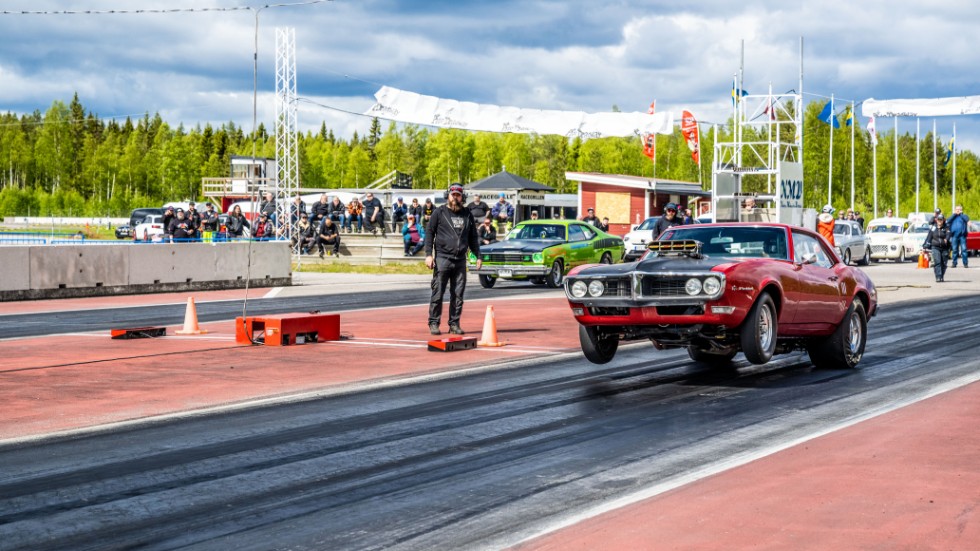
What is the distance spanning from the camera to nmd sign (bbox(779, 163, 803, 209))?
102ft

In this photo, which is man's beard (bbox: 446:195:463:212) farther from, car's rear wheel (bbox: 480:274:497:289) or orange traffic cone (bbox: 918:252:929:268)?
orange traffic cone (bbox: 918:252:929:268)

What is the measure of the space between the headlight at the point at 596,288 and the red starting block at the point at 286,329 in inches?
196

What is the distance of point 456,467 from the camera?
24.5 feet

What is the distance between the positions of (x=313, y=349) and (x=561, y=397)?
4976 mm

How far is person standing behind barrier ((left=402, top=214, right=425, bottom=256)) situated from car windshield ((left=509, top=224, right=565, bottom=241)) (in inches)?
369

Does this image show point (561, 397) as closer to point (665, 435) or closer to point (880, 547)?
point (665, 435)

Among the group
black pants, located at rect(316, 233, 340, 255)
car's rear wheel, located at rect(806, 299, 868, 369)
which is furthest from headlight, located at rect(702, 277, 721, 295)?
black pants, located at rect(316, 233, 340, 255)

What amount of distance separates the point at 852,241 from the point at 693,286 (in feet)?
110

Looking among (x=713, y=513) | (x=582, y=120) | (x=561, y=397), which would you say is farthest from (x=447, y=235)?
(x=582, y=120)

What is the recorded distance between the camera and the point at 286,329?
49.6 ft

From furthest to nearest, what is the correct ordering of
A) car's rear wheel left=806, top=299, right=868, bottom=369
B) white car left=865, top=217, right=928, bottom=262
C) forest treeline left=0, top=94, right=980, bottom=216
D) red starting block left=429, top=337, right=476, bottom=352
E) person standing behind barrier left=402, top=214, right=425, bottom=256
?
forest treeline left=0, top=94, right=980, bottom=216, white car left=865, top=217, right=928, bottom=262, person standing behind barrier left=402, top=214, right=425, bottom=256, red starting block left=429, top=337, right=476, bottom=352, car's rear wheel left=806, top=299, right=868, bottom=369

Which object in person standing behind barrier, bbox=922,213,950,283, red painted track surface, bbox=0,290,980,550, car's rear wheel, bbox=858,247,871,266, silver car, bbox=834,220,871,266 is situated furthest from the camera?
car's rear wheel, bbox=858,247,871,266

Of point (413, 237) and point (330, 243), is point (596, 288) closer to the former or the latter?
point (413, 237)

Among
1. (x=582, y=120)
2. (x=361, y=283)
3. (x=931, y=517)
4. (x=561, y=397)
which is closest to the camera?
(x=931, y=517)
